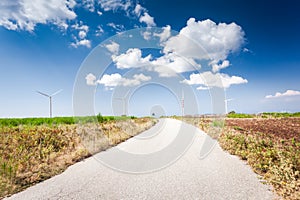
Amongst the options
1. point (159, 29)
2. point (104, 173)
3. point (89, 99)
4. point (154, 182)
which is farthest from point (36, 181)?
point (159, 29)

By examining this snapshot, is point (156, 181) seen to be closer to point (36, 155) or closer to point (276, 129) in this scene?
point (36, 155)

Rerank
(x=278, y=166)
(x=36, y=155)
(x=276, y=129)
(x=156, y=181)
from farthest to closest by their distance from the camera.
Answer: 1. (x=276, y=129)
2. (x=36, y=155)
3. (x=278, y=166)
4. (x=156, y=181)

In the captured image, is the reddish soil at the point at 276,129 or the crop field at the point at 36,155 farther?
the reddish soil at the point at 276,129

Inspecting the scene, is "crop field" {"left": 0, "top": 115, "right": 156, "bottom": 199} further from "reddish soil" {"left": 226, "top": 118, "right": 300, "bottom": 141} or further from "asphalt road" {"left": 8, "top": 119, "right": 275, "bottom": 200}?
"reddish soil" {"left": 226, "top": 118, "right": 300, "bottom": 141}

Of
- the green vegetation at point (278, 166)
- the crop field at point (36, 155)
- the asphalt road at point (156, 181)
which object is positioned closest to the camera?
the green vegetation at point (278, 166)

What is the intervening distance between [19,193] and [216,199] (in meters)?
3.82

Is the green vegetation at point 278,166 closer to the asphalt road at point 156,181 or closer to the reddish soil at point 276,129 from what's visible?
the asphalt road at point 156,181

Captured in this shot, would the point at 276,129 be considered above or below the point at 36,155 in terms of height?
below

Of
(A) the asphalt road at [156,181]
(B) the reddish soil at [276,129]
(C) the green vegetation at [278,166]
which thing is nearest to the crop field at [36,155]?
(A) the asphalt road at [156,181]

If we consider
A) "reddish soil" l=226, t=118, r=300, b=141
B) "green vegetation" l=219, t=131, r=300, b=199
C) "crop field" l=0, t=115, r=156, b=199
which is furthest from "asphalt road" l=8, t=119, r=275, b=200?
"reddish soil" l=226, t=118, r=300, b=141

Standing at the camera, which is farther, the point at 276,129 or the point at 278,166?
the point at 276,129

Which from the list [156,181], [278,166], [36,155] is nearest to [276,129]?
[278,166]

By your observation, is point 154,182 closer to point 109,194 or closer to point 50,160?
point 109,194

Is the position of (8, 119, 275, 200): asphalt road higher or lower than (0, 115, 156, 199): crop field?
lower
